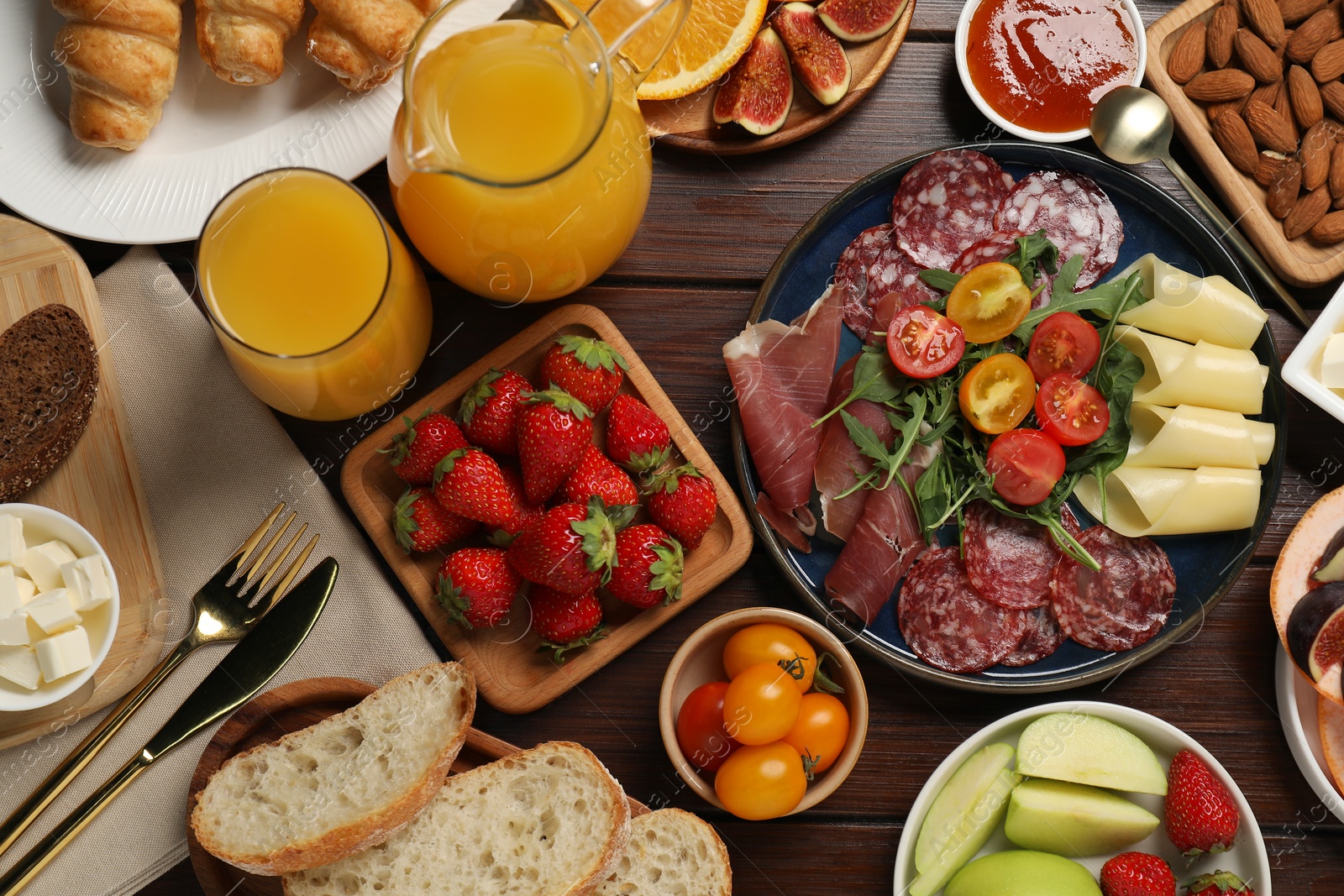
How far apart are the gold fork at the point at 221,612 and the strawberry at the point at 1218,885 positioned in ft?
5.54

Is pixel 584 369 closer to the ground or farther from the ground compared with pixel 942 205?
closer to the ground

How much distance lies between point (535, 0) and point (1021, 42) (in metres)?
0.98

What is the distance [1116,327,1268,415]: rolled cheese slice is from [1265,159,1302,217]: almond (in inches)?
11.5

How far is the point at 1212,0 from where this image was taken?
1.77 m

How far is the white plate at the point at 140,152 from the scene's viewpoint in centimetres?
162

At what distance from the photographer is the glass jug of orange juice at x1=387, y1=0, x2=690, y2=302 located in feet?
4.07

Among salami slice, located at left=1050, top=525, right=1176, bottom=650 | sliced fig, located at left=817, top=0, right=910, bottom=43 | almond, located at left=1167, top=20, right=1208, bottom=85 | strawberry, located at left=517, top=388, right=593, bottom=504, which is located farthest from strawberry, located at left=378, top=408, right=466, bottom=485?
almond, located at left=1167, top=20, right=1208, bottom=85

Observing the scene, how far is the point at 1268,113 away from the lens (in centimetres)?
175

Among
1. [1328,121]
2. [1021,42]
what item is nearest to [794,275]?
[1021,42]

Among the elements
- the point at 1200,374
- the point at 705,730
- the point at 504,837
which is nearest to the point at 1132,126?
the point at 1200,374

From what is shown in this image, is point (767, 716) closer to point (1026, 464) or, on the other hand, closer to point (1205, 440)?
point (1026, 464)

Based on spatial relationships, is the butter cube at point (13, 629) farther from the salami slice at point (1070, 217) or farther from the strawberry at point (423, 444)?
the salami slice at point (1070, 217)

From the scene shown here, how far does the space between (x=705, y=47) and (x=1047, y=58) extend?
650 millimetres

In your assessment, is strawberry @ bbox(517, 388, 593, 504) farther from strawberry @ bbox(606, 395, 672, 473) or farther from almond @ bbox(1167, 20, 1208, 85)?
almond @ bbox(1167, 20, 1208, 85)
